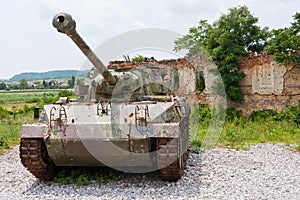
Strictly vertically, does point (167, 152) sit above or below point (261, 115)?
below

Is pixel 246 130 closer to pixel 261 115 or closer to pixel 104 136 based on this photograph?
pixel 261 115

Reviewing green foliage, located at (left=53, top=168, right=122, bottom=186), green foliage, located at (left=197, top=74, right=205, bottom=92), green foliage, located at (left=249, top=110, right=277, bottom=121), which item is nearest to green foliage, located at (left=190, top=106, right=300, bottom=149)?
green foliage, located at (left=249, top=110, right=277, bottom=121)

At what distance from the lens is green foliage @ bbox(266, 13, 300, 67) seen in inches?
534

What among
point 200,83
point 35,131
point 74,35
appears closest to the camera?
point 74,35

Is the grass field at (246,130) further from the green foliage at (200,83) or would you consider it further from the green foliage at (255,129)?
the green foliage at (200,83)

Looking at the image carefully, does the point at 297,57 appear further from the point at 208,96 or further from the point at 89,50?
the point at 89,50

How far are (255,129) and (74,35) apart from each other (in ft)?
27.2

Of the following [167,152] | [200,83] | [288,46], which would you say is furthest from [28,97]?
[167,152]

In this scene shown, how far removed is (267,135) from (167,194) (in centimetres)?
635

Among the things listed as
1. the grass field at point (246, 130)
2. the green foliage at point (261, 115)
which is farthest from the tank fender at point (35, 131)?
the green foliage at point (261, 115)

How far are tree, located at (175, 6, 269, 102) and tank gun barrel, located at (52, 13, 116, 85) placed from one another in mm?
8059

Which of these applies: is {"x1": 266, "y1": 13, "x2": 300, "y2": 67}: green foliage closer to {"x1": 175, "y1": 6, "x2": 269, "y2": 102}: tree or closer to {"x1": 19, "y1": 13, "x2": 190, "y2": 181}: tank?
{"x1": 175, "y1": 6, "x2": 269, "y2": 102}: tree

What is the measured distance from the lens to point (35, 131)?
265 inches

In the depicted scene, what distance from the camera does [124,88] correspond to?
8.04 m
